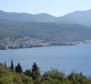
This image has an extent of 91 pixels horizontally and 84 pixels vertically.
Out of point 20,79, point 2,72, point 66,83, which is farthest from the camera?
point 2,72

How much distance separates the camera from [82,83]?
122 feet

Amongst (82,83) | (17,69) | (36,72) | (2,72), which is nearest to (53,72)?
(82,83)

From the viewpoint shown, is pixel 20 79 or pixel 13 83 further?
pixel 20 79

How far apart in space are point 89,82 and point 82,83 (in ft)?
3.15

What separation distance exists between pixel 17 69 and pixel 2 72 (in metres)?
10.5

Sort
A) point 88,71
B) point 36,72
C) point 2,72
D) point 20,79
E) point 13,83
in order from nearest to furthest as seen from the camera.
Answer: point 13,83 → point 20,79 → point 2,72 → point 36,72 → point 88,71

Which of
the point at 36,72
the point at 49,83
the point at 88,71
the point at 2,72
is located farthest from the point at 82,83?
the point at 88,71

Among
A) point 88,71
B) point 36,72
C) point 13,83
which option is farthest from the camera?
point 88,71

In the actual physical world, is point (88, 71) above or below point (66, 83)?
below

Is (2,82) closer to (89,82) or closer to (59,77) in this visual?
(59,77)

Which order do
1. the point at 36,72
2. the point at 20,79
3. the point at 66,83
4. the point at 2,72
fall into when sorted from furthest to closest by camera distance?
the point at 36,72
the point at 2,72
the point at 20,79
the point at 66,83

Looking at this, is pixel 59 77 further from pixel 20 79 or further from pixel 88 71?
pixel 88 71

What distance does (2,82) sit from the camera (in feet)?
120

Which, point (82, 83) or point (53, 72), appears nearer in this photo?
point (82, 83)
